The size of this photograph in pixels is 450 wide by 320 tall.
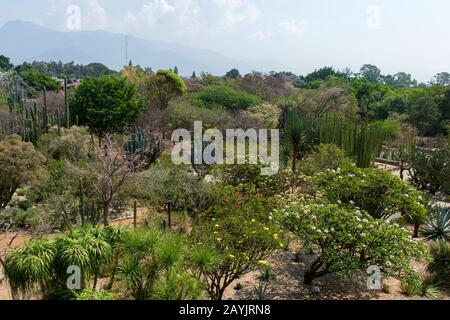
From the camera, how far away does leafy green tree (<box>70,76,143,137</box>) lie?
60.4 feet

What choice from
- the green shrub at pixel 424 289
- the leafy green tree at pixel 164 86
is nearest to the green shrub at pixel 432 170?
the green shrub at pixel 424 289

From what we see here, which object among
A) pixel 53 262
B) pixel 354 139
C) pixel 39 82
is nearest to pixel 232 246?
pixel 53 262

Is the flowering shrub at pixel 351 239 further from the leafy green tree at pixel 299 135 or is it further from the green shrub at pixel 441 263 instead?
the leafy green tree at pixel 299 135

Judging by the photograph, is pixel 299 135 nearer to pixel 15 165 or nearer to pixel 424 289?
pixel 424 289

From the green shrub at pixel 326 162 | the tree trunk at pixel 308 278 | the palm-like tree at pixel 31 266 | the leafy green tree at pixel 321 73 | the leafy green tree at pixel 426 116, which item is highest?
the leafy green tree at pixel 321 73

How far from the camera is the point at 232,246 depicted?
6.01 metres

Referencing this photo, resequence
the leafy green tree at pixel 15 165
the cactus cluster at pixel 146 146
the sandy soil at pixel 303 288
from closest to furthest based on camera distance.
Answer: the sandy soil at pixel 303 288, the leafy green tree at pixel 15 165, the cactus cluster at pixel 146 146

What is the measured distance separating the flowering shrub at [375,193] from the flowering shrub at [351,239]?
1.67 metres

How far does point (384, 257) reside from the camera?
19.7 feet

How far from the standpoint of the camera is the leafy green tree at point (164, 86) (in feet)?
84.0

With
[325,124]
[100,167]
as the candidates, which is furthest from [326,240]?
[325,124]

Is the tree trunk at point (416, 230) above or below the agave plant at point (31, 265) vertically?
below

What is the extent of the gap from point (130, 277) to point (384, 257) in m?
3.74
